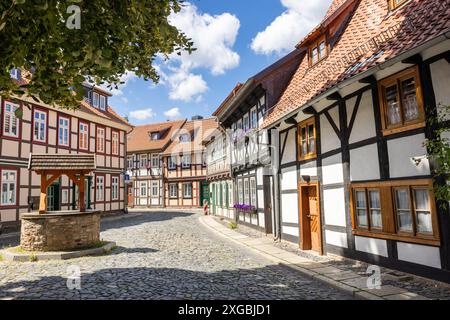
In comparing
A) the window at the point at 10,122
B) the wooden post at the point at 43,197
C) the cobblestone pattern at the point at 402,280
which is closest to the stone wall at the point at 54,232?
the wooden post at the point at 43,197

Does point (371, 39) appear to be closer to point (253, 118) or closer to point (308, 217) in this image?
point (308, 217)

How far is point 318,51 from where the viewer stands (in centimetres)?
1148

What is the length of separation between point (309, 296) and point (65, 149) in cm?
1764

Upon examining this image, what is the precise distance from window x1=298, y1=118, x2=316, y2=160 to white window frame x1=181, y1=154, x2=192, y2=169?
24.8m

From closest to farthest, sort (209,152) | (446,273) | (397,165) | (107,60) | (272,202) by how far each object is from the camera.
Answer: (107,60), (446,273), (397,165), (272,202), (209,152)

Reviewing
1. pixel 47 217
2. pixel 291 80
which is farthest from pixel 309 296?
pixel 291 80

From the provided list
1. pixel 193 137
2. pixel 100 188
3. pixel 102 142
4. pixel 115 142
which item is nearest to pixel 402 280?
pixel 100 188

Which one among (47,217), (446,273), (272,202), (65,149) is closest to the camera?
(446,273)

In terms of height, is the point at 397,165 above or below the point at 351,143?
below

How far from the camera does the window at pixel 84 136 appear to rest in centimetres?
2088

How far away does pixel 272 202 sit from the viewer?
12.6 metres

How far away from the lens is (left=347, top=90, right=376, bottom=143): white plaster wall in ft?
23.5

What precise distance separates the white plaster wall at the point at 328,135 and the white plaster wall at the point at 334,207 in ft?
3.69
